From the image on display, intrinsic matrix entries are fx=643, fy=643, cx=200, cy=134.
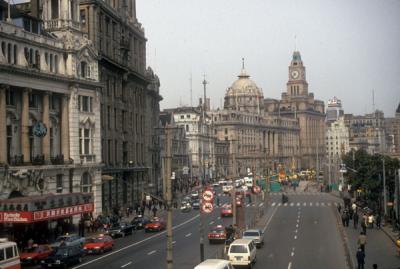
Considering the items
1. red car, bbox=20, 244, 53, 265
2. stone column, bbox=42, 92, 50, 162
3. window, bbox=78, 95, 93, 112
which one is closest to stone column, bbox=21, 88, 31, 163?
stone column, bbox=42, 92, 50, 162

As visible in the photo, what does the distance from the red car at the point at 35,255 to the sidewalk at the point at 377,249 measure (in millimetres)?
19911

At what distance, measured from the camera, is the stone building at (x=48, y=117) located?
53.6m

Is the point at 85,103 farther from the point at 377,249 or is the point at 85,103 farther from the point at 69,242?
the point at 377,249

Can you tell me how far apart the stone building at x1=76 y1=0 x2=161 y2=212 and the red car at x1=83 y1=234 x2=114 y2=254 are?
23710 millimetres

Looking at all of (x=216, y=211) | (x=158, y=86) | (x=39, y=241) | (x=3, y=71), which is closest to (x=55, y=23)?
(x=3, y=71)

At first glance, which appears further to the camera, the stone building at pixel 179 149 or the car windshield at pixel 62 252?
the stone building at pixel 179 149

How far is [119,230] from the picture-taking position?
5806 cm

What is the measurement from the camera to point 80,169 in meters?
66.1

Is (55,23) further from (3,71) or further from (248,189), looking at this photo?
(248,189)

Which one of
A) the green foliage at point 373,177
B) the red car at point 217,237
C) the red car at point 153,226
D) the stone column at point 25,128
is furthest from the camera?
the green foliage at point 373,177

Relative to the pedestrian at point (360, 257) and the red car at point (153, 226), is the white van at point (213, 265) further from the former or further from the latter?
the red car at point (153, 226)

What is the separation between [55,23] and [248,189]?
214 feet

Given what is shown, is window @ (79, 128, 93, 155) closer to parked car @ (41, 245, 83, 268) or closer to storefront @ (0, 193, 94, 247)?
storefront @ (0, 193, 94, 247)

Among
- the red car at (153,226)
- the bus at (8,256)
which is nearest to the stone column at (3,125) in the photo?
the red car at (153,226)
